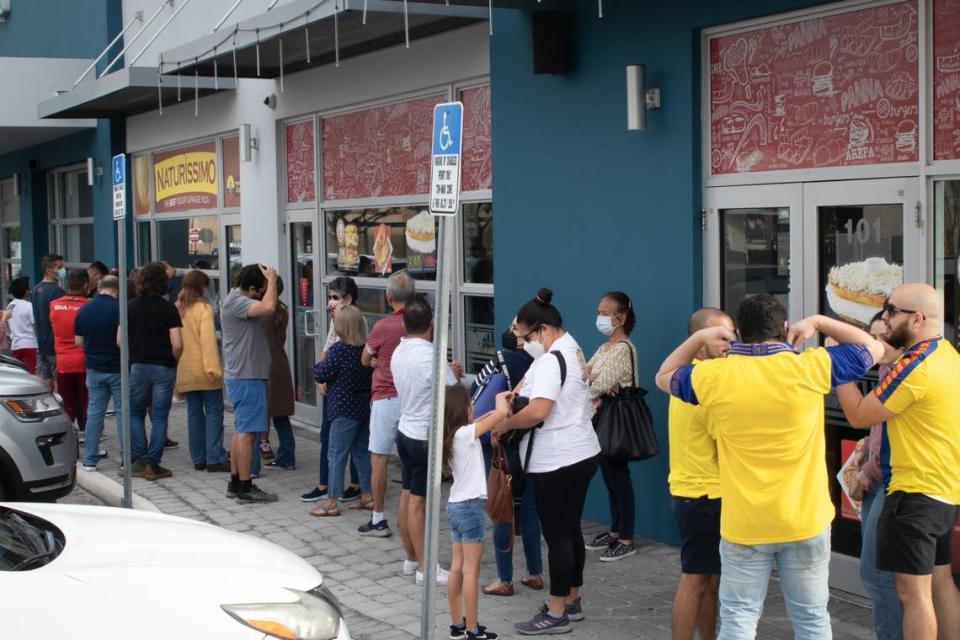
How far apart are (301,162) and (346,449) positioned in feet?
15.9

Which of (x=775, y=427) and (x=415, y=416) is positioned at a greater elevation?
(x=775, y=427)

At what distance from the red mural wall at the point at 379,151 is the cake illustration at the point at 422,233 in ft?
0.83

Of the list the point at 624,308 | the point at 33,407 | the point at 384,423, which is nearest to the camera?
the point at 624,308

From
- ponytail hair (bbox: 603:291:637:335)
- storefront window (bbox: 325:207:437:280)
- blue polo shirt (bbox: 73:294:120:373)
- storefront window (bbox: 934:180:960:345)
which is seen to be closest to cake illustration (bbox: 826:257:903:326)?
storefront window (bbox: 934:180:960:345)

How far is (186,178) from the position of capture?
15555mm

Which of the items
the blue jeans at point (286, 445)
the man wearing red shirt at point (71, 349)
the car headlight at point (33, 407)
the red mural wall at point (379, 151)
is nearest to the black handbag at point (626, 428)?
the red mural wall at point (379, 151)

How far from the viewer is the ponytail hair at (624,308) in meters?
7.61

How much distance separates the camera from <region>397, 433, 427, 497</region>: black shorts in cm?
684

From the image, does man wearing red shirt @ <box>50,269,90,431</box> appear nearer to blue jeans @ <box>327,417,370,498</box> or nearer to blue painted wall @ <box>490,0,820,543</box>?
blue jeans @ <box>327,417,370,498</box>

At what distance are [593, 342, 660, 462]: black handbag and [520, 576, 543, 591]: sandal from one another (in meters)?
0.90

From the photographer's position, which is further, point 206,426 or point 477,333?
point 206,426

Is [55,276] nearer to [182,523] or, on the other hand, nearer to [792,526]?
[182,523]

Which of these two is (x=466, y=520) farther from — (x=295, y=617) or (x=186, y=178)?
(x=186, y=178)

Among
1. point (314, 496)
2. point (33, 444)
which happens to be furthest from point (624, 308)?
point (33, 444)
